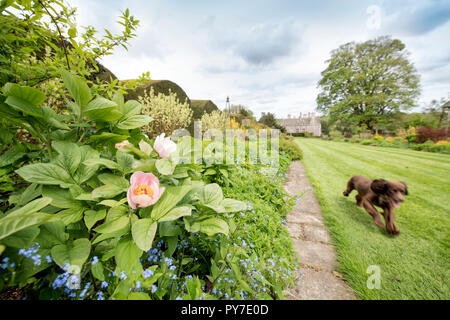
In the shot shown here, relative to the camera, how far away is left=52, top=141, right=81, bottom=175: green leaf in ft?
2.11

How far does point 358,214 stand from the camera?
123 inches

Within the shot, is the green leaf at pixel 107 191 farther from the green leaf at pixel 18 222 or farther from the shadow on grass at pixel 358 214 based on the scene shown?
the shadow on grass at pixel 358 214

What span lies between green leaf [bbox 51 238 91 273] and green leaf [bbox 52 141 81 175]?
10.6 inches

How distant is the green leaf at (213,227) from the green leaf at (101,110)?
612 mm

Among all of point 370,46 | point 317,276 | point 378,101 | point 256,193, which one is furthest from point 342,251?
point 370,46

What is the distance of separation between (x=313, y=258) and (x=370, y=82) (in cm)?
3224

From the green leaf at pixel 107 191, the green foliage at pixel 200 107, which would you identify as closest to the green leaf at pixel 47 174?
the green leaf at pixel 107 191

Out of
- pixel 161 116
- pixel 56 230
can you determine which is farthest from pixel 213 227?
pixel 161 116

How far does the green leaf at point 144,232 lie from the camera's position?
0.52 metres

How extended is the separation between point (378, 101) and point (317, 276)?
100 ft

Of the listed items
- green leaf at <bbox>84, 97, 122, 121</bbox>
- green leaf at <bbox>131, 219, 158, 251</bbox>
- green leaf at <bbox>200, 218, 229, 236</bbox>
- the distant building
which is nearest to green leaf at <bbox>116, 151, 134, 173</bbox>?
green leaf at <bbox>84, 97, 122, 121</bbox>

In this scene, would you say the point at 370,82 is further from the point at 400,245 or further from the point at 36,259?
the point at 36,259
